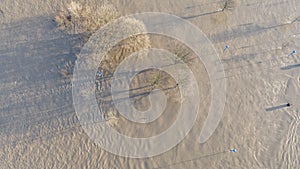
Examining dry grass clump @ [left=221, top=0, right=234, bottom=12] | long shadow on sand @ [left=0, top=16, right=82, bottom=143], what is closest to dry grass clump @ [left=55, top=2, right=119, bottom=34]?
long shadow on sand @ [left=0, top=16, right=82, bottom=143]

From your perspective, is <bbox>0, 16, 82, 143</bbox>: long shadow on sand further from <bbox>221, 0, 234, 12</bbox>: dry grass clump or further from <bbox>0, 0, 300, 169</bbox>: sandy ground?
<bbox>221, 0, 234, 12</bbox>: dry grass clump

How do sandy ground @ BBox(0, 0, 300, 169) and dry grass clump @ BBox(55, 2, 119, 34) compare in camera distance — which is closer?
sandy ground @ BBox(0, 0, 300, 169)

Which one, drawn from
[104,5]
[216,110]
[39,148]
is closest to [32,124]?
[39,148]

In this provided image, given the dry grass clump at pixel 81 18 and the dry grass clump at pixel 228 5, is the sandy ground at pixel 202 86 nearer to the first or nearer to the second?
the dry grass clump at pixel 228 5

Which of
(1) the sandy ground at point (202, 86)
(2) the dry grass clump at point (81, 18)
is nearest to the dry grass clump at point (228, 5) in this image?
(1) the sandy ground at point (202, 86)

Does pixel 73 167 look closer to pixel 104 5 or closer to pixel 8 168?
pixel 8 168

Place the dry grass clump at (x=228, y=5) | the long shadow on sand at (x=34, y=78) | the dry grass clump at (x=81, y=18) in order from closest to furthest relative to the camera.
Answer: the long shadow on sand at (x=34, y=78), the dry grass clump at (x=81, y=18), the dry grass clump at (x=228, y=5)
